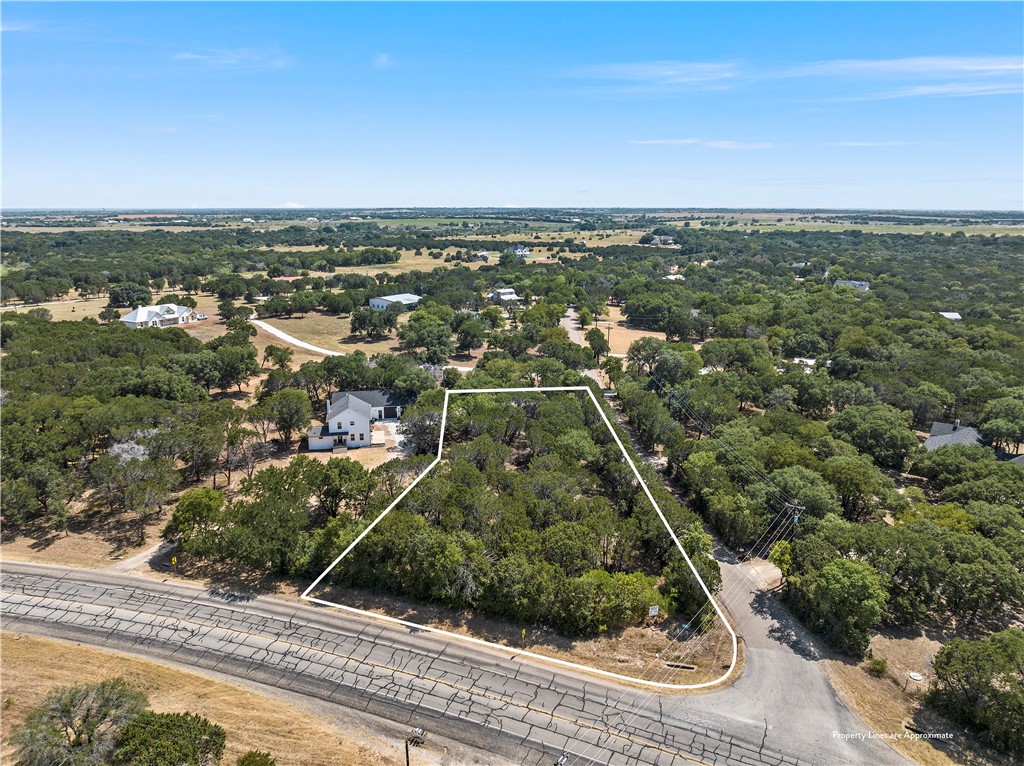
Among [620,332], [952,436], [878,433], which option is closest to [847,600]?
[878,433]

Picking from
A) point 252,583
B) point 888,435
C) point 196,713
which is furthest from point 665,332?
point 196,713

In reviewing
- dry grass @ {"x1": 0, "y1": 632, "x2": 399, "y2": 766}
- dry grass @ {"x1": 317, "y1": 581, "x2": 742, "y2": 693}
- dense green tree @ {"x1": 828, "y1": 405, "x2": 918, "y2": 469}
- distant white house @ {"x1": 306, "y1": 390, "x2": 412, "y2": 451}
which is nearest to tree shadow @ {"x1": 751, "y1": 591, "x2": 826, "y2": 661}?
dry grass @ {"x1": 317, "y1": 581, "x2": 742, "y2": 693}

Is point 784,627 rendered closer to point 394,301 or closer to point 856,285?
point 394,301

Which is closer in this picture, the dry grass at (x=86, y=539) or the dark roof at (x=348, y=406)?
the dry grass at (x=86, y=539)

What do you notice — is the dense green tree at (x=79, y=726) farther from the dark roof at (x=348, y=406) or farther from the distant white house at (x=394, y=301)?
the distant white house at (x=394, y=301)

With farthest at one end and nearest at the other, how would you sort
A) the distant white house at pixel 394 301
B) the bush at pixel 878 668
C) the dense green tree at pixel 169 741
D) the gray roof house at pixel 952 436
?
the distant white house at pixel 394 301 < the gray roof house at pixel 952 436 < the bush at pixel 878 668 < the dense green tree at pixel 169 741

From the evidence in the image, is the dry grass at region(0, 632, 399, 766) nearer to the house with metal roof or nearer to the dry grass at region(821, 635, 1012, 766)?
the dry grass at region(821, 635, 1012, 766)

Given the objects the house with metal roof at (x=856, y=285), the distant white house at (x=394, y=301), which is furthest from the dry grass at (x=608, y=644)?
the house with metal roof at (x=856, y=285)
